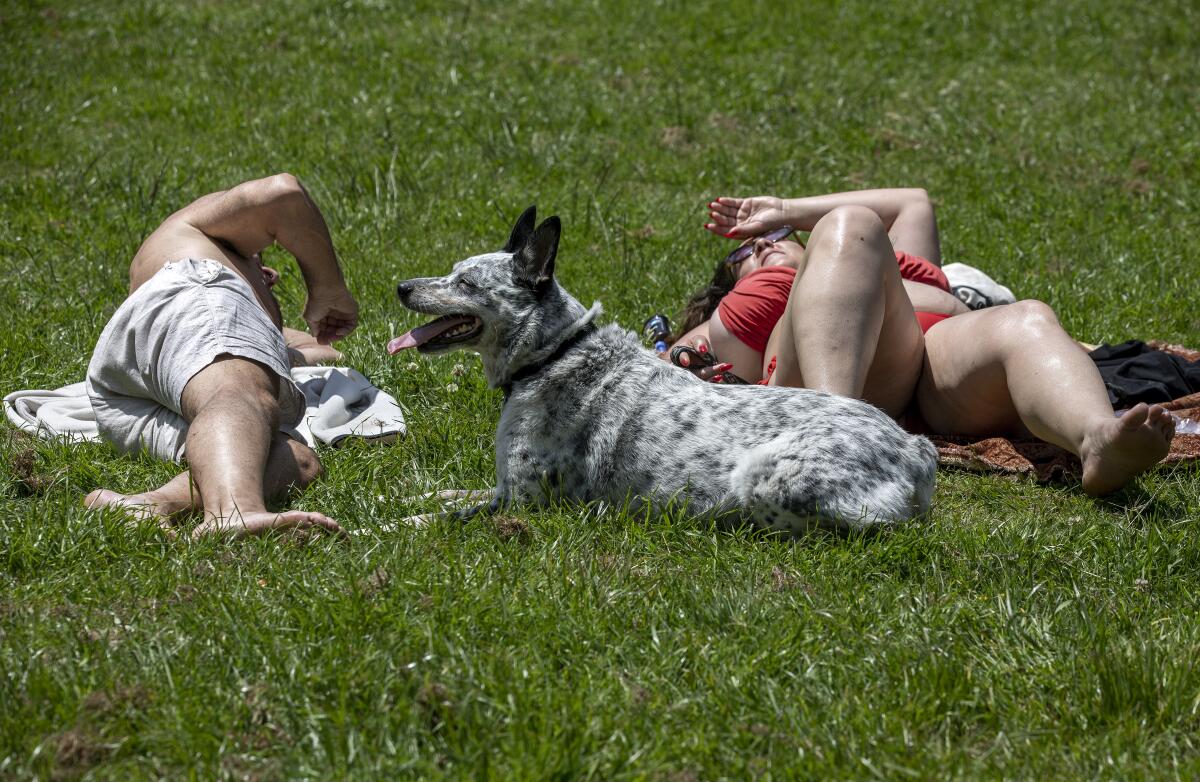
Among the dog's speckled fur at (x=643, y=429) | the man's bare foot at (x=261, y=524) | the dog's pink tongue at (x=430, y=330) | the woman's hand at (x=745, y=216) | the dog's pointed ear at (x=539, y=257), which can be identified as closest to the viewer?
the man's bare foot at (x=261, y=524)

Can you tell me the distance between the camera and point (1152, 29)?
42.5ft

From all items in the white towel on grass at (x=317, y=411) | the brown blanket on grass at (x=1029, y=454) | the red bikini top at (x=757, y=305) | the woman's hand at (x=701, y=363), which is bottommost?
the white towel on grass at (x=317, y=411)

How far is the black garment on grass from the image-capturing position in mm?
5316

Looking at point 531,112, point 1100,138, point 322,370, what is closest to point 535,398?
point 322,370

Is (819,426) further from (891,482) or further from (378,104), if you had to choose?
(378,104)

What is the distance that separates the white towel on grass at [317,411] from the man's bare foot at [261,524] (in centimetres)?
125

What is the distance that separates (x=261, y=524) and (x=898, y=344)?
2951mm

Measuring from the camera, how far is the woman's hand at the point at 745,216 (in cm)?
586

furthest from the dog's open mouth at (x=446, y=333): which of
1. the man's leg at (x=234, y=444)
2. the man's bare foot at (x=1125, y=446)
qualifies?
the man's bare foot at (x=1125, y=446)

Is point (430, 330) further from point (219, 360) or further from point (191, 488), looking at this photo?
point (191, 488)

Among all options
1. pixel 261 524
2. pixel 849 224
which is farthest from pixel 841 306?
pixel 261 524

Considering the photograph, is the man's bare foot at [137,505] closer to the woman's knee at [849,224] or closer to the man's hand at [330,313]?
the man's hand at [330,313]

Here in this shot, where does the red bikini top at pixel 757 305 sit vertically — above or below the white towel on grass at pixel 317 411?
above

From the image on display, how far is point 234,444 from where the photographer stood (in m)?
4.18
